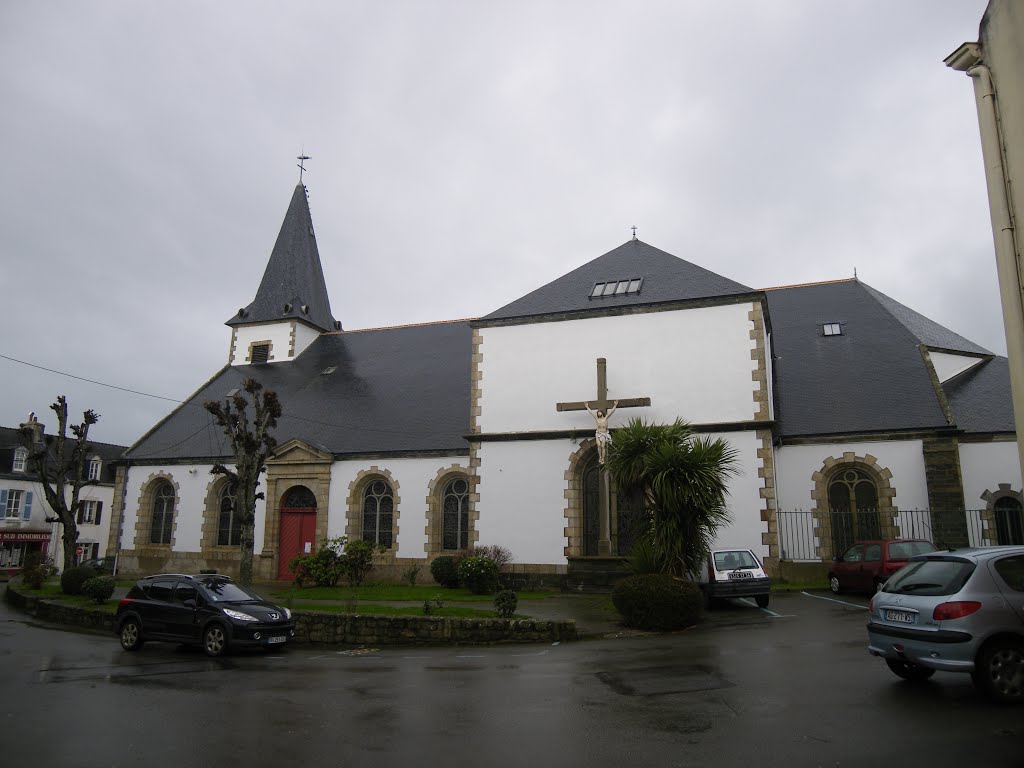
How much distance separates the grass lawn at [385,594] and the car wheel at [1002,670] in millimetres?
11203

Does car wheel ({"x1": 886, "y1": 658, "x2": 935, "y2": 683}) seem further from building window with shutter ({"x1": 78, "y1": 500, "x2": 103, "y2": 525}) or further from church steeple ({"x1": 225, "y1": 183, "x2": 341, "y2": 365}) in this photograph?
building window with shutter ({"x1": 78, "y1": 500, "x2": 103, "y2": 525})

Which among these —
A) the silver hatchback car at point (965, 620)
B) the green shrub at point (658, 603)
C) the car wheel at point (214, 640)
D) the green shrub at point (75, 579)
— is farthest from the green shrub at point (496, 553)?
the silver hatchback car at point (965, 620)

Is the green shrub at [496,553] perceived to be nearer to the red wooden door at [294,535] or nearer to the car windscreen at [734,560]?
the car windscreen at [734,560]

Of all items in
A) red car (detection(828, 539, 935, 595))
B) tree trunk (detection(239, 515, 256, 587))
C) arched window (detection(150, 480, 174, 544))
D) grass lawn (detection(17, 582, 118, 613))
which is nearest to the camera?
red car (detection(828, 539, 935, 595))

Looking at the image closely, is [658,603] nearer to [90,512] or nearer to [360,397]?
[360,397]

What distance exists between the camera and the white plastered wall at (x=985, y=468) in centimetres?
1947

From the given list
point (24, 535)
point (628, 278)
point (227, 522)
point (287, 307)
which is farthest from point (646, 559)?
point (24, 535)

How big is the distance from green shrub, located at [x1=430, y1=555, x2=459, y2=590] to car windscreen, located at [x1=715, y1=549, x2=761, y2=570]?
305 inches

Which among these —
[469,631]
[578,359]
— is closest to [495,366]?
[578,359]

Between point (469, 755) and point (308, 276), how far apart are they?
30.2 metres

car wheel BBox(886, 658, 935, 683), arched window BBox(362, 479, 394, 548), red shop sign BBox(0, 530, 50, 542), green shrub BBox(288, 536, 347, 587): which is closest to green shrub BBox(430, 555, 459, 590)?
green shrub BBox(288, 536, 347, 587)

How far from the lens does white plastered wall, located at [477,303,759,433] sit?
19.8 m

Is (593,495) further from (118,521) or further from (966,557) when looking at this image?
(118,521)

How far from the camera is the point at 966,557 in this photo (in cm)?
755
